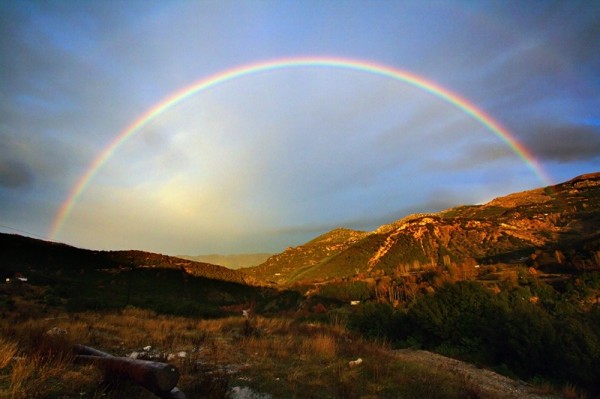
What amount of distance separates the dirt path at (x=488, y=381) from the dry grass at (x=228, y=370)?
29.1 inches

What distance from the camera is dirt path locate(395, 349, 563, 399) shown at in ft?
26.2

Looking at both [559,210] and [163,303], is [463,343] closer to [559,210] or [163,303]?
[163,303]

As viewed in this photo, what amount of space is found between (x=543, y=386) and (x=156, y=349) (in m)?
10.7

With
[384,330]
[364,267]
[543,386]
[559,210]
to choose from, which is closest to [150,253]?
[364,267]

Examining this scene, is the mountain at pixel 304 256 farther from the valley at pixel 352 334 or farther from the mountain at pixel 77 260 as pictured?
the valley at pixel 352 334

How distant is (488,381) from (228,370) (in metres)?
6.65

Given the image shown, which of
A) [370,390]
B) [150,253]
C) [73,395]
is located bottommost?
[370,390]

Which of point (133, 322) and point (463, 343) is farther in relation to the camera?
point (133, 322)

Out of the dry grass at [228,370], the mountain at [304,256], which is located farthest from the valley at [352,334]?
the mountain at [304,256]

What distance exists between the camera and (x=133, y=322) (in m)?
17.3

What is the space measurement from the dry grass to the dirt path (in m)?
0.74

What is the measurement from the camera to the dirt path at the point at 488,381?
26.2ft

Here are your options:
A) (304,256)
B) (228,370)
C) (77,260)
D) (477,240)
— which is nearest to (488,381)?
(228,370)

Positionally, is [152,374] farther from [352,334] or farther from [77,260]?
[77,260]
